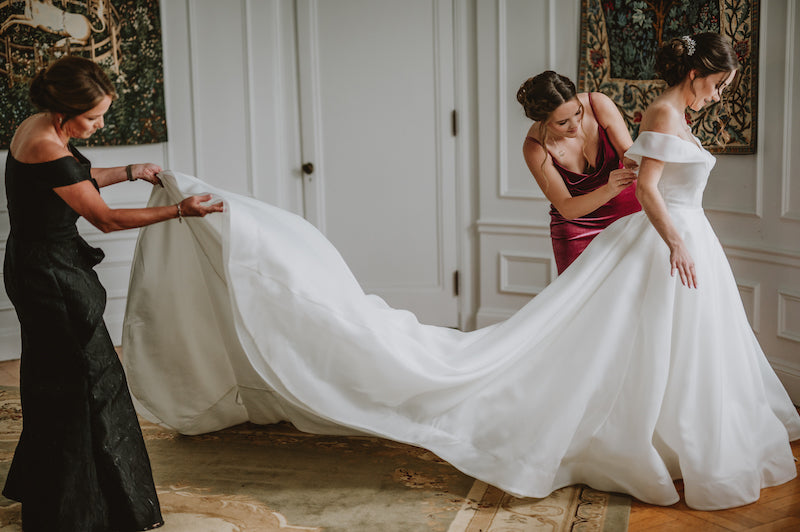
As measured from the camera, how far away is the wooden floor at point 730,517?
9.02 ft

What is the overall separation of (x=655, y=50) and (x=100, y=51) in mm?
3200

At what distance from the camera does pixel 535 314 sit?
10.1 feet

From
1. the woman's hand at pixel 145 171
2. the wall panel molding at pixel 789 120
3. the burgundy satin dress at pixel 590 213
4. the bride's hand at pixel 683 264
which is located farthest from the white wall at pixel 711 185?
the woman's hand at pixel 145 171

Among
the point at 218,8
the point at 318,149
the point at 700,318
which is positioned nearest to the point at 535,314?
the point at 700,318

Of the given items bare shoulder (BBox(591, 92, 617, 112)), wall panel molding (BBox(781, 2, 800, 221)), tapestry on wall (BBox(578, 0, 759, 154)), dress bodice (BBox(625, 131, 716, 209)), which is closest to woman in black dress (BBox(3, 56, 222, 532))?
dress bodice (BBox(625, 131, 716, 209))

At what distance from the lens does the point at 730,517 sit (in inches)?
111

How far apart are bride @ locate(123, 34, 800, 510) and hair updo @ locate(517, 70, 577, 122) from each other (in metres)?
0.34

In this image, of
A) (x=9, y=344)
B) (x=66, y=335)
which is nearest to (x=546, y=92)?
(x=66, y=335)

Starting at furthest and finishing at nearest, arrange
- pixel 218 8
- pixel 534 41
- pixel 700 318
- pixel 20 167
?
pixel 218 8
pixel 534 41
pixel 700 318
pixel 20 167

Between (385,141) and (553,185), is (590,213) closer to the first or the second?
(553,185)

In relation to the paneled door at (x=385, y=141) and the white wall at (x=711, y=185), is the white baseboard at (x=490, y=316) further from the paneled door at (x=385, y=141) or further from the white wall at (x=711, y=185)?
the paneled door at (x=385, y=141)

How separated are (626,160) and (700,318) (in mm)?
648

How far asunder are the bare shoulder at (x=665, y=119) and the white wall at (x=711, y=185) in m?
1.22

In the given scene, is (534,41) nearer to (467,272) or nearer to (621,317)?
(467,272)
